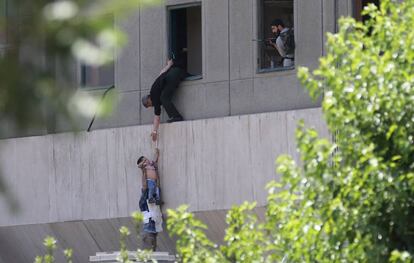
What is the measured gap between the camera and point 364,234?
39.2 ft

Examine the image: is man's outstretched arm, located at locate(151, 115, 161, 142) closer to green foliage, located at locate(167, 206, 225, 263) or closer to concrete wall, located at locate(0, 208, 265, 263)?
concrete wall, located at locate(0, 208, 265, 263)

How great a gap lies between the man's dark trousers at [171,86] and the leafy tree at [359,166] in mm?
13803

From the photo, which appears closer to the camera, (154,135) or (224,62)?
(224,62)

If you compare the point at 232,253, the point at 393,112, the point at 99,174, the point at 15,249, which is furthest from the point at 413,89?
the point at 15,249

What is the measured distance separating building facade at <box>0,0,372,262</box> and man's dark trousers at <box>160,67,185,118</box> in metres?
0.23

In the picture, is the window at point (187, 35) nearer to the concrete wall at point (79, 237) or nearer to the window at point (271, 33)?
the window at point (271, 33)

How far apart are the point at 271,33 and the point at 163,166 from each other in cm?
352

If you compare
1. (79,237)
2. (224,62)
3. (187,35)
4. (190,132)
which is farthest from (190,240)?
(79,237)

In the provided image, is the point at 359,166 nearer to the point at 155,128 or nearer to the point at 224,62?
the point at 224,62

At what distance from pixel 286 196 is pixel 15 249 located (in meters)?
17.2

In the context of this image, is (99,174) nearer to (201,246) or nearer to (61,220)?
(61,220)

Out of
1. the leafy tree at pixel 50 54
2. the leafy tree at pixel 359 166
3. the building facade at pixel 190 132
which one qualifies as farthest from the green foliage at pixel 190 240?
the building facade at pixel 190 132

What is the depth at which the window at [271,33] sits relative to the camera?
83.2ft

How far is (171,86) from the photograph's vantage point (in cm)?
2638
